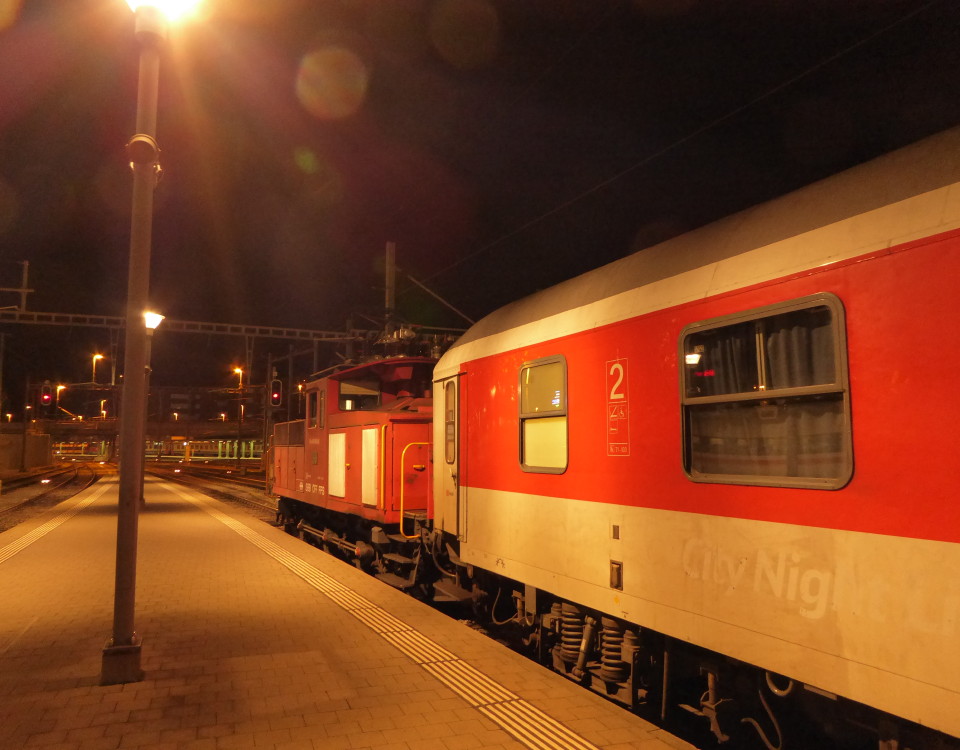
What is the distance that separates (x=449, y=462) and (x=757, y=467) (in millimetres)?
4110

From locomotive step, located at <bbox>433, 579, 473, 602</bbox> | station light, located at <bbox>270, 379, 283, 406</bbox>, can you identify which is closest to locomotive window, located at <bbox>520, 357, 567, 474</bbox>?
locomotive step, located at <bbox>433, 579, 473, 602</bbox>

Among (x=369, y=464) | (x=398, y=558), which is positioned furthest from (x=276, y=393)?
(x=398, y=558)

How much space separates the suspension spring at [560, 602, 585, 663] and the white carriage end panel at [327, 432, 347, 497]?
6172 millimetres

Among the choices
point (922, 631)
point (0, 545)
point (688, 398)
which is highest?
point (688, 398)

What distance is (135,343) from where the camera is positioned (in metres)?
5.41

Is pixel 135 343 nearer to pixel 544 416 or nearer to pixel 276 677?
pixel 276 677

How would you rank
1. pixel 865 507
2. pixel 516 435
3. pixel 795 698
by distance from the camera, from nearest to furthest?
pixel 865 507 → pixel 795 698 → pixel 516 435

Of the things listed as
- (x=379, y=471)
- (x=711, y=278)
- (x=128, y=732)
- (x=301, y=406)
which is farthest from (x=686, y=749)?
(x=301, y=406)

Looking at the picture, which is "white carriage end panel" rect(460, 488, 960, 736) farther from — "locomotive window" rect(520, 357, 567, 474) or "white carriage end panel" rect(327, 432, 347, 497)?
"white carriage end panel" rect(327, 432, 347, 497)

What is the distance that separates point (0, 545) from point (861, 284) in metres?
14.5

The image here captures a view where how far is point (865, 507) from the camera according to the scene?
3.08 meters

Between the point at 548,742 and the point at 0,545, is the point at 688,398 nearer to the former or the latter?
the point at 548,742

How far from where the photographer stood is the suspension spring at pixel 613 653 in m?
4.87

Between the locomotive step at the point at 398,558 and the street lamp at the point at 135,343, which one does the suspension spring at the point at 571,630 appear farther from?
the locomotive step at the point at 398,558
